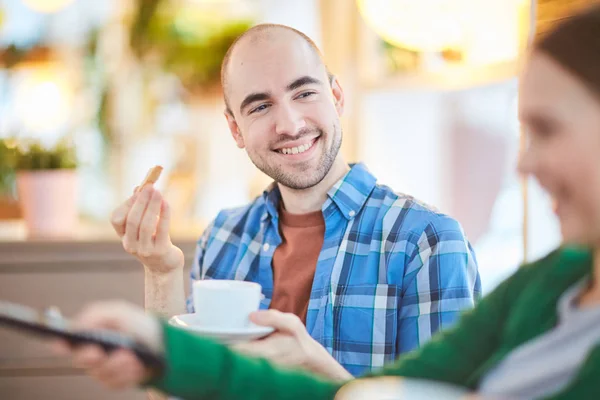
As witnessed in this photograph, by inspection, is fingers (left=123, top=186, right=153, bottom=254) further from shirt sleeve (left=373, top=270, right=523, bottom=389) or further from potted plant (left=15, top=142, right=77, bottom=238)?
potted plant (left=15, top=142, right=77, bottom=238)

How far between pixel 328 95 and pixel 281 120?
12 cm

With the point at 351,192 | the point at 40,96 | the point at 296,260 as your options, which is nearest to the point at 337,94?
the point at 351,192

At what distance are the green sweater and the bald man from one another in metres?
0.49

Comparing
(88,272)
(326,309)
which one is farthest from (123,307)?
(88,272)

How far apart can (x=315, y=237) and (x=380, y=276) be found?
0.18 metres

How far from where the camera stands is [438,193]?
298 cm

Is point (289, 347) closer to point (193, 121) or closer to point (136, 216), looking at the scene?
point (136, 216)

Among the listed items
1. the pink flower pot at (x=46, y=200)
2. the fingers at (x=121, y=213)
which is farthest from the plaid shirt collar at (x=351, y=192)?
the pink flower pot at (x=46, y=200)

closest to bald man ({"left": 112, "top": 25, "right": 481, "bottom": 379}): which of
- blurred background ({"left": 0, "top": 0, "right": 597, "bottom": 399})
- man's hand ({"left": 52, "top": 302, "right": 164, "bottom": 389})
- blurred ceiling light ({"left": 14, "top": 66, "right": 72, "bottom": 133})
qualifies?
blurred background ({"left": 0, "top": 0, "right": 597, "bottom": 399})

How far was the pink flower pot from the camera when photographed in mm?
2664

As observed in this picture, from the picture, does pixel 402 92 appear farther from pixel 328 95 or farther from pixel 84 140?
pixel 84 140

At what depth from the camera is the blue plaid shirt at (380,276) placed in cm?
134

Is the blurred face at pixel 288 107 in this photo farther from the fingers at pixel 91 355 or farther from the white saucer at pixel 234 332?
the fingers at pixel 91 355

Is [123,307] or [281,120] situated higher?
[281,120]
